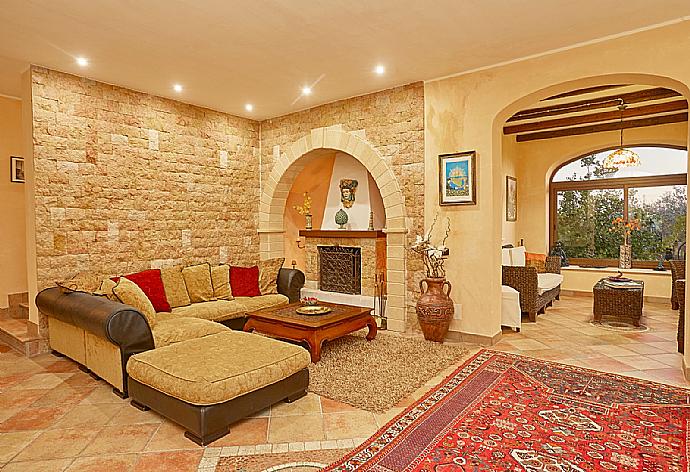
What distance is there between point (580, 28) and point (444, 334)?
313cm

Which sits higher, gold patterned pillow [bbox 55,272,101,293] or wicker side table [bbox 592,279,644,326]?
gold patterned pillow [bbox 55,272,101,293]

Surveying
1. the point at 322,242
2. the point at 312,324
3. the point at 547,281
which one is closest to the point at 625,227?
the point at 547,281

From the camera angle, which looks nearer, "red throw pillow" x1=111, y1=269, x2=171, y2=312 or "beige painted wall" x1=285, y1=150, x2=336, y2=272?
"red throw pillow" x1=111, y1=269, x2=171, y2=312

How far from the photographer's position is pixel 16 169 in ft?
17.8

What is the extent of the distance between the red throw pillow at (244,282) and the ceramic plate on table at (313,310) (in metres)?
1.18

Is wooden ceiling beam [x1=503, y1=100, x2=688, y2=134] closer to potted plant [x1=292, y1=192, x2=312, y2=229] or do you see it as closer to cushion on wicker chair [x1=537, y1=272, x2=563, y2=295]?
cushion on wicker chair [x1=537, y1=272, x2=563, y2=295]

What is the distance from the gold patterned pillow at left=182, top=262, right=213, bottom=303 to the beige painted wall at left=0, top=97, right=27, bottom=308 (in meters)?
2.25

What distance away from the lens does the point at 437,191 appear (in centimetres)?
489

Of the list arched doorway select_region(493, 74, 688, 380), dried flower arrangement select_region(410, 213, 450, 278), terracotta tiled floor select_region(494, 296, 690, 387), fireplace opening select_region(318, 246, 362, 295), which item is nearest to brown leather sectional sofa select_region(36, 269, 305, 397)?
fireplace opening select_region(318, 246, 362, 295)

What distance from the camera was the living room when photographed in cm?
274

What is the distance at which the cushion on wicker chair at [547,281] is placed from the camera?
5.98m

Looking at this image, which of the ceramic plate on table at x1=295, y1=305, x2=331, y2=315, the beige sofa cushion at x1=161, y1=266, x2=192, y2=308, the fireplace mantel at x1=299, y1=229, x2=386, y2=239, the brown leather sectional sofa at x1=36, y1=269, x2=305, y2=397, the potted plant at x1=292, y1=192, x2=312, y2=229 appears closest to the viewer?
the brown leather sectional sofa at x1=36, y1=269, x2=305, y2=397

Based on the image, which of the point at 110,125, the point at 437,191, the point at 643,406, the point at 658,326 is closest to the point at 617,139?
the point at 658,326

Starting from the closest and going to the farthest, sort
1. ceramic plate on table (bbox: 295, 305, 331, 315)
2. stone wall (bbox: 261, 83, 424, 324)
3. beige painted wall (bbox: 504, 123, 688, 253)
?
ceramic plate on table (bbox: 295, 305, 331, 315) < stone wall (bbox: 261, 83, 424, 324) < beige painted wall (bbox: 504, 123, 688, 253)
